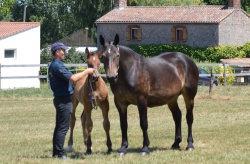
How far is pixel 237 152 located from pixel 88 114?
3.08 metres

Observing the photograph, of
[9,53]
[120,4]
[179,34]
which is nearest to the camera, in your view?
[9,53]

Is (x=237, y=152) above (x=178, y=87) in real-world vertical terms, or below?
below

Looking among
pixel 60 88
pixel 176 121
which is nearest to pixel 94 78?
pixel 60 88

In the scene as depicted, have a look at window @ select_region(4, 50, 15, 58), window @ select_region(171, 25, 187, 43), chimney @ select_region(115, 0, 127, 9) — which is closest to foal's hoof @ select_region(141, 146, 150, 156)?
window @ select_region(4, 50, 15, 58)

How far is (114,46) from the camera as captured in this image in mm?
13344

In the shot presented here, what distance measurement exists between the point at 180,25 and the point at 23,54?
21.2m

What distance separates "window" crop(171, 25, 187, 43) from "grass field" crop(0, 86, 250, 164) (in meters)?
38.2

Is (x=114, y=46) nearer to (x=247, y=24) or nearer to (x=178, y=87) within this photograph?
(x=178, y=87)

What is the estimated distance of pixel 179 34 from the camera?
6994 centimetres

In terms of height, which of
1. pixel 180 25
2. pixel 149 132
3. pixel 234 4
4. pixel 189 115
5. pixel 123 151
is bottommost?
pixel 149 132

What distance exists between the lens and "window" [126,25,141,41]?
71.0m

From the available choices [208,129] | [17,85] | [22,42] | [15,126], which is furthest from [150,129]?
[22,42]

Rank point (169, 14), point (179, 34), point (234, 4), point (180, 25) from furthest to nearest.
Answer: point (169, 14)
point (179, 34)
point (234, 4)
point (180, 25)

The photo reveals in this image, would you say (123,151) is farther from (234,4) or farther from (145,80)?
(234,4)
